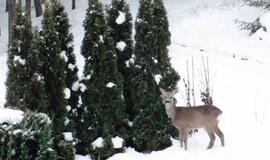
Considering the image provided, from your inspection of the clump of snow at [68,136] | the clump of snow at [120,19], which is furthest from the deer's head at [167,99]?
the clump of snow at [68,136]

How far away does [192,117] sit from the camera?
10.9 meters

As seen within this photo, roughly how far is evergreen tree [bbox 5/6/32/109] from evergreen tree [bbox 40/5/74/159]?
294 mm

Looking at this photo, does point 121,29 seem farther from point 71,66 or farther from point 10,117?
point 10,117

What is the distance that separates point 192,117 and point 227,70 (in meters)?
5.80

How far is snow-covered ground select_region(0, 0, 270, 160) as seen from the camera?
1080 centimetres

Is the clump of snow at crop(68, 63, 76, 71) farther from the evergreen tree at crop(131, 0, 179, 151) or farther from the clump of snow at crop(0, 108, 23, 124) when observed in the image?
the clump of snow at crop(0, 108, 23, 124)

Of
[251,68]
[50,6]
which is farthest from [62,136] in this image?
[251,68]

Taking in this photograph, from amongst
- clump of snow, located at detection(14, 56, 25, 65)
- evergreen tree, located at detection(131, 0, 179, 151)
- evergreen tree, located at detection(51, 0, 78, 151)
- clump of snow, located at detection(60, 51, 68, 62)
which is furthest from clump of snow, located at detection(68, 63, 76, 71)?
evergreen tree, located at detection(131, 0, 179, 151)

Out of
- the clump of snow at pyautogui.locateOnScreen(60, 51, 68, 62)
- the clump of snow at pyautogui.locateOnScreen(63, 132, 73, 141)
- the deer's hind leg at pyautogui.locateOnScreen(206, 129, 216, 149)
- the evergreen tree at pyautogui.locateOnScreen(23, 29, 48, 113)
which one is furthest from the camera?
the deer's hind leg at pyautogui.locateOnScreen(206, 129, 216, 149)

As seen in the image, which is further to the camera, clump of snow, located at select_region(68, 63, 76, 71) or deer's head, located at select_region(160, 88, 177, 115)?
clump of snow, located at select_region(68, 63, 76, 71)

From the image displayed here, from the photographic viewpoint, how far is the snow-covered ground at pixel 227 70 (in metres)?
10.8

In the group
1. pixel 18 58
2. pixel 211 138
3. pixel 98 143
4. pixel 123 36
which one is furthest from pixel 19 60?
pixel 211 138

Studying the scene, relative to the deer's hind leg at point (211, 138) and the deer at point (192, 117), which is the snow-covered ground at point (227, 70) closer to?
the deer's hind leg at point (211, 138)

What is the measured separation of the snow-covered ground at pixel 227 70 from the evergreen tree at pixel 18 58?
162cm
